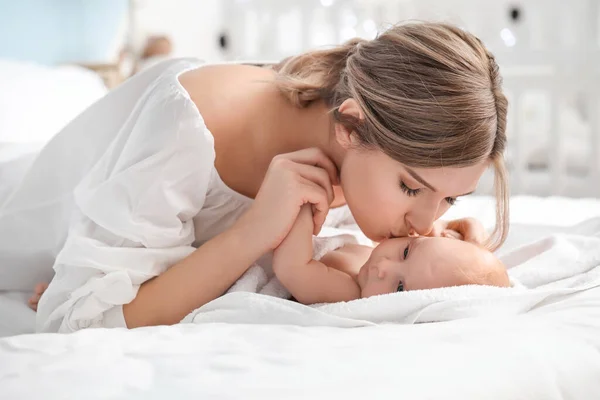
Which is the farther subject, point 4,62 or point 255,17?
point 255,17

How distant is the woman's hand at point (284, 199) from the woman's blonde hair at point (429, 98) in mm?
93

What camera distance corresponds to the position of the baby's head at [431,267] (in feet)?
3.22

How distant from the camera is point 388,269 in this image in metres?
1.01

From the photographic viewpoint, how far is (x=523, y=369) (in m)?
0.69

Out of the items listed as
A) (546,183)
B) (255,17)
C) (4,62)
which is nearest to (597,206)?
(546,183)

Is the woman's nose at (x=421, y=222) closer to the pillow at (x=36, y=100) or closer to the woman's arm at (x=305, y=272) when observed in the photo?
the woman's arm at (x=305, y=272)

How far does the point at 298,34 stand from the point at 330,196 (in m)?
3.17

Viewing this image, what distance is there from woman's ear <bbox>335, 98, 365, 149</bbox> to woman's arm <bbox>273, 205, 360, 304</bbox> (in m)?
0.12

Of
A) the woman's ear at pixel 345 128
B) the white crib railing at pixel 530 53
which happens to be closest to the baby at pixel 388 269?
the woman's ear at pixel 345 128

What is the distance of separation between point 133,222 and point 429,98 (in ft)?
1.47

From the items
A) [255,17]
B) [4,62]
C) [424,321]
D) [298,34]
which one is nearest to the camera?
[424,321]

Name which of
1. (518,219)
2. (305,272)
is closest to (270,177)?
(305,272)

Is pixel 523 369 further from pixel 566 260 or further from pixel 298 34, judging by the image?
pixel 298 34

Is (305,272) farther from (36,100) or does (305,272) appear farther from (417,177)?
(36,100)
